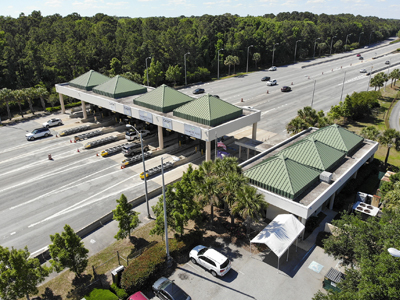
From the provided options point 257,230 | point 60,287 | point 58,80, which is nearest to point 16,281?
point 60,287

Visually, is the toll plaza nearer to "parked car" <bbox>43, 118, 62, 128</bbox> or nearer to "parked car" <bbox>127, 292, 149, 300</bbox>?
"parked car" <bbox>43, 118, 62, 128</bbox>

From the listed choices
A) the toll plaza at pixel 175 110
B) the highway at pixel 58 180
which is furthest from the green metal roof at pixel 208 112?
the highway at pixel 58 180

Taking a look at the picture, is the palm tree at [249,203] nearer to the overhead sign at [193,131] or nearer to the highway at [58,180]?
the highway at [58,180]

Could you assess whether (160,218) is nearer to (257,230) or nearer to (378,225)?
(257,230)

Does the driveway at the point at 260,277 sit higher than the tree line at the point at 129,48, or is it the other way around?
the tree line at the point at 129,48

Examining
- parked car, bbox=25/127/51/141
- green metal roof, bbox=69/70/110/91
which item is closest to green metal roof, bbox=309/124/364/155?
green metal roof, bbox=69/70/110/91

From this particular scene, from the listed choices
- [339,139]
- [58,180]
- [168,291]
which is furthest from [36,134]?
[339,139]
